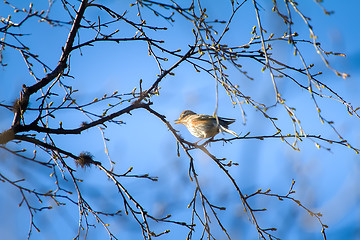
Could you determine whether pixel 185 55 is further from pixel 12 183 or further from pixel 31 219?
pixel 31 219

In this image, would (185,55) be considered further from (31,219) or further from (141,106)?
(31,219)

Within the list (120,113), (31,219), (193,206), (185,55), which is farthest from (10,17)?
(193,206)

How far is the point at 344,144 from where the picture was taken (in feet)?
11.2

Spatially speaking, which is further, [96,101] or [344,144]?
[96,101]

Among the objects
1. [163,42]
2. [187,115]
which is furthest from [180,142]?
[187,115]

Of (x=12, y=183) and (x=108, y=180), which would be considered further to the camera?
(x=108, y=180)

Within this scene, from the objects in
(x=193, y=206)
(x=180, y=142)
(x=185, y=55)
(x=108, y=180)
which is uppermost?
(x=185, y=55)

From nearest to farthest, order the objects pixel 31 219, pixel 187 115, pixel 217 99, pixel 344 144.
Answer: pixel 217 99
pixel 344 144
pixel 31 219
pixel 187 115

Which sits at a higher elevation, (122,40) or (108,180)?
(122,40)

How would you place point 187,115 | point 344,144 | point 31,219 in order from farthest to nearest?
point 187,115 < point 31,219 < point 344,144

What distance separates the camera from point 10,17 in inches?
157

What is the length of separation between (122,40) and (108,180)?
61.9 inches

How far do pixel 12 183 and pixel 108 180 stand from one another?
95 cm

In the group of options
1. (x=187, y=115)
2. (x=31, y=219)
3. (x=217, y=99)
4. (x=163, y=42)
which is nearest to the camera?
(x=217, y=99)
